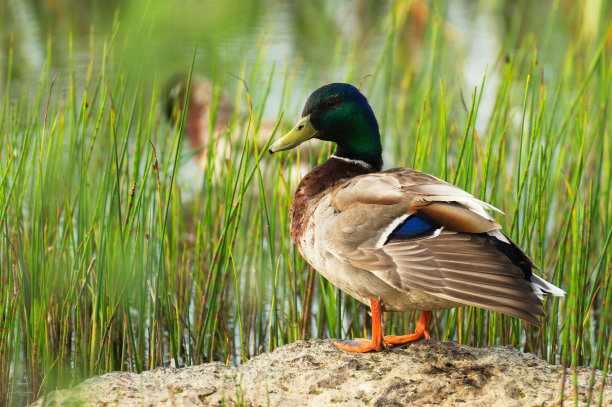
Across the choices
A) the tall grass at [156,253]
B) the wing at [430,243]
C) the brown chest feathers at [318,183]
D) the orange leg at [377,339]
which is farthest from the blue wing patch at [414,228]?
the tall grass at [156,253]

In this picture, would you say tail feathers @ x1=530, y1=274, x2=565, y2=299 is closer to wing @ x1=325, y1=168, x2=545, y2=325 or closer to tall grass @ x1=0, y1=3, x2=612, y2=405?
wing @ x1=325, y1=168, x2=545, y2=325

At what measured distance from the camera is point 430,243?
227cm

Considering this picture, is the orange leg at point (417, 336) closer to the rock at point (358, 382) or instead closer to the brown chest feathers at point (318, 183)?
the rock at point (358, 382)

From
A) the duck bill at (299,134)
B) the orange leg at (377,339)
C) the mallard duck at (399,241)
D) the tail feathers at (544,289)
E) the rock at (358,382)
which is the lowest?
the rock at (358,382)

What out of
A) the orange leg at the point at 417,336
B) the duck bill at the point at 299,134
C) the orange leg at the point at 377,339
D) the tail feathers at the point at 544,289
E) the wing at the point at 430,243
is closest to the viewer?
the wing at the point at 430,243

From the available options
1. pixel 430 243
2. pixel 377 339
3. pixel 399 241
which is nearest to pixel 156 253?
pixel 377 339

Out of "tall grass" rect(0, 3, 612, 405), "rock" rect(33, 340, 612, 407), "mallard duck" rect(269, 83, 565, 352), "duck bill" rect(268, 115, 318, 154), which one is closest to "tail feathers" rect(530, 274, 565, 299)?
"mallard duck" rect(269, 83, 565, 352)

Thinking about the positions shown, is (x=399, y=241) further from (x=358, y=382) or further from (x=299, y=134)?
(x=299, y=134)

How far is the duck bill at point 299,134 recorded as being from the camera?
2.81 m

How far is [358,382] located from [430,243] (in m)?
0.53

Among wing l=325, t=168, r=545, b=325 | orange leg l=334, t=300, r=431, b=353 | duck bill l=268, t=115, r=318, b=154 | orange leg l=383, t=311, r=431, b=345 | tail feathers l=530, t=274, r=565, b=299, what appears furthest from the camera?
duck bill l=268, t=115, r=318, b=154

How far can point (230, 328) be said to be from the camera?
4.03 meters

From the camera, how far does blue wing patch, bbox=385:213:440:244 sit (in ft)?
7.64

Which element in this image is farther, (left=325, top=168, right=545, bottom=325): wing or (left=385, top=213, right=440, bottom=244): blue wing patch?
(left=385, top=213, right=440, bottom=244): blue wing patch
